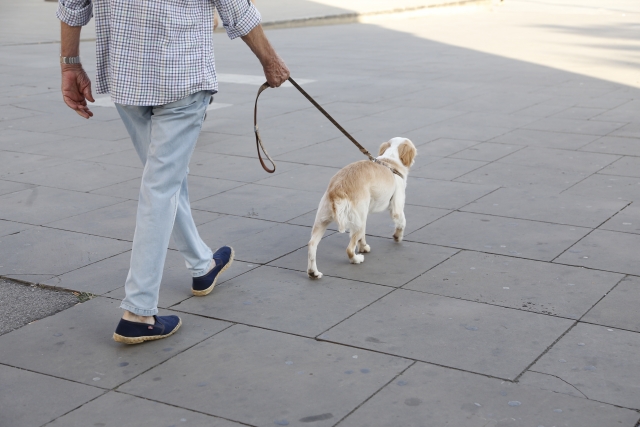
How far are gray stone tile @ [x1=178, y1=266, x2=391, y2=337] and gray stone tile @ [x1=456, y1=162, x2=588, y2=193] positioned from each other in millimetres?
2593

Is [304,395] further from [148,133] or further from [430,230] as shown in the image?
[430,230]

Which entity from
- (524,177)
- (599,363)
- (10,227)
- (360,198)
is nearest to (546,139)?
(524,177)

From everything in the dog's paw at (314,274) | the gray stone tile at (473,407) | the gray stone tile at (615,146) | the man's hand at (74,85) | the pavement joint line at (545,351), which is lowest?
the gray stone tile at (615,146)

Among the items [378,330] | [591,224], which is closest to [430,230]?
[591,224]

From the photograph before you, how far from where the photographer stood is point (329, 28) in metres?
23.6

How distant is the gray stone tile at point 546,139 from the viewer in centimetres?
836

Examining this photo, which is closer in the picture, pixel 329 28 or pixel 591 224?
pixel 591 224

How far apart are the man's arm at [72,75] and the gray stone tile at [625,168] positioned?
486cm

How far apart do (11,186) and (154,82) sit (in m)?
3.81

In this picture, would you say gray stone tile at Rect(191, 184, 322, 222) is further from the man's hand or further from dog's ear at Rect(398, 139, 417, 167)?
the man's hand

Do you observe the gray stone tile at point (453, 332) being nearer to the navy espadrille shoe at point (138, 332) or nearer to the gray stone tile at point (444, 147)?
the navy espadrille shoe at point (138, 332)

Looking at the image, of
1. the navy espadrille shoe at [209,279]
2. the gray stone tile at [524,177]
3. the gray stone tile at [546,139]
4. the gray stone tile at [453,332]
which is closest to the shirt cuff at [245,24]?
the navy espadrille shoe at [209,279]

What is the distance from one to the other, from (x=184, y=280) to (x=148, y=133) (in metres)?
1.24

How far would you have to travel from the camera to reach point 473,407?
3.37 m
